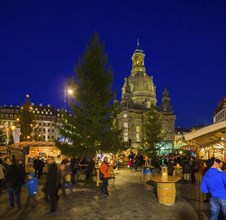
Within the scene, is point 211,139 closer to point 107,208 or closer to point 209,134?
point 209,134

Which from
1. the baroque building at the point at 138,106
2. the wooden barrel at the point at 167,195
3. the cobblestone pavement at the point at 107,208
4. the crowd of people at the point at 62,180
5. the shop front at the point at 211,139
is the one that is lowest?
the cobblestone pavement at the point at 107,208

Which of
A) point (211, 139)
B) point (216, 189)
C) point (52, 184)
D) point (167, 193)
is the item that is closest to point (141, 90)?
point (211, 139)

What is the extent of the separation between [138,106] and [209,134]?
11463 cm

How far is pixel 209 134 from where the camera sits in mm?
14703

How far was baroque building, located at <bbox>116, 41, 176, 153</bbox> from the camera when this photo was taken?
121m

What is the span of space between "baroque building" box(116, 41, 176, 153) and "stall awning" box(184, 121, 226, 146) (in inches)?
4030

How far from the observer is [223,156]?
1884cm

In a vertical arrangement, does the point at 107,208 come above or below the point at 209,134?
below

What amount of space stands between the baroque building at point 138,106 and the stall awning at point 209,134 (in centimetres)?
10237

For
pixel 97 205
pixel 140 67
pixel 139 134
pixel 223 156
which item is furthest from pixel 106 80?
pixel 140 67

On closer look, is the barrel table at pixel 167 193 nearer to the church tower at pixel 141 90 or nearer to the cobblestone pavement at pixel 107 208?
the cobblestone pavement at pixel 107 208

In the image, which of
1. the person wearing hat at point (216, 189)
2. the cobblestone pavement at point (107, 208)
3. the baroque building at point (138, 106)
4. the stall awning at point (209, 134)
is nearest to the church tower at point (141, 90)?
the baroque building at point (138, 106)

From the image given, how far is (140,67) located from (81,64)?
11581 cm

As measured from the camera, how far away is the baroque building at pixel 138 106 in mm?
120750
